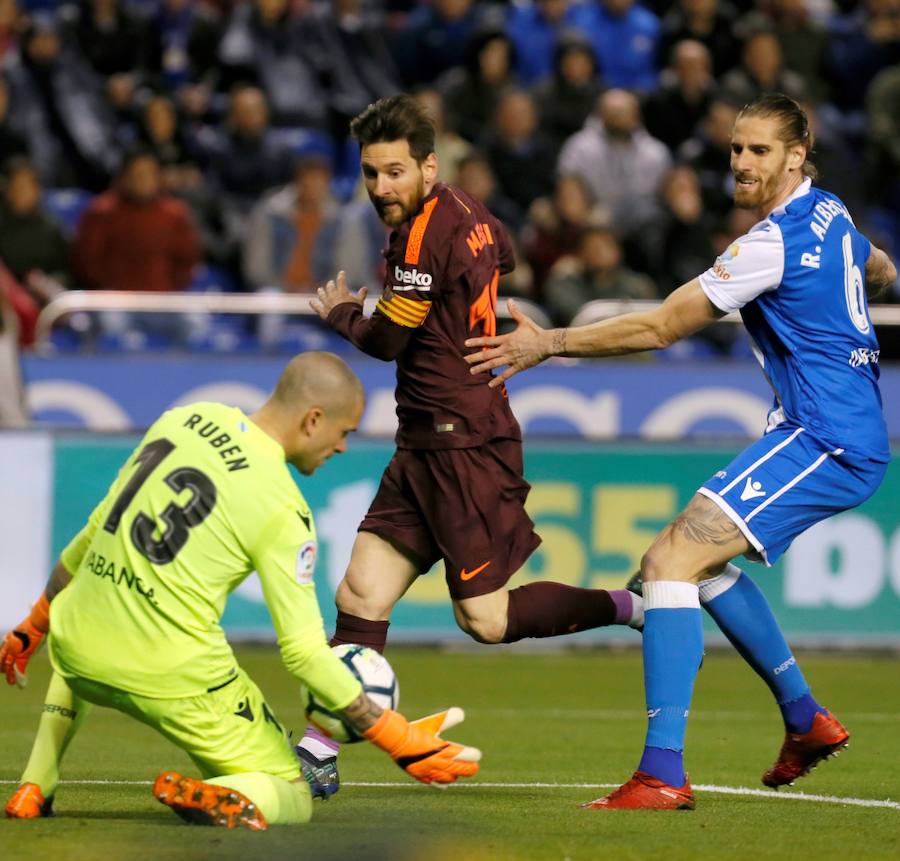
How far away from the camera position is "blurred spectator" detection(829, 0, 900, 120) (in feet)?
56.3

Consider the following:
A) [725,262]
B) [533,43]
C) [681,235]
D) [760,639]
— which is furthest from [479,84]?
[725,262]

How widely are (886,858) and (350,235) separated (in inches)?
373

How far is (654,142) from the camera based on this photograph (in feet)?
52.4

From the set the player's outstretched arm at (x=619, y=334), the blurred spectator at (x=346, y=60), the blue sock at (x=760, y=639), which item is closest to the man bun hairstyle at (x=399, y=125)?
the player's outstretched arm at (x=619, y=334)

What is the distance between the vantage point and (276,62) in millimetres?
16328

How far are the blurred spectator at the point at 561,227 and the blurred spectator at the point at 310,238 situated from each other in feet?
→ 3.87

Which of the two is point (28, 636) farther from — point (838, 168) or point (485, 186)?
point (838, 168)

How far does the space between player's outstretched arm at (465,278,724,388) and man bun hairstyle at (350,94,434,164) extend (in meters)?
0.79

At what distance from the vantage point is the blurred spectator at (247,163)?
1546 centimetres

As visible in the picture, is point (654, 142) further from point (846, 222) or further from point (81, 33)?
point (846, 222)

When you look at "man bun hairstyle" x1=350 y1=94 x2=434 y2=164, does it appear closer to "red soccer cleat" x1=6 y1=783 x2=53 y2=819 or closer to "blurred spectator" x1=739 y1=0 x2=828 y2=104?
"red soccer cleat" x1=6 y1=783 x2=53 y2=819

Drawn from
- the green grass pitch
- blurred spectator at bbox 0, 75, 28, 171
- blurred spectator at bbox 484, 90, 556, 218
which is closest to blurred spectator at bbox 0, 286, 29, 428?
the green grass pitch

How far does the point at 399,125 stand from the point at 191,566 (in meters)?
1.99

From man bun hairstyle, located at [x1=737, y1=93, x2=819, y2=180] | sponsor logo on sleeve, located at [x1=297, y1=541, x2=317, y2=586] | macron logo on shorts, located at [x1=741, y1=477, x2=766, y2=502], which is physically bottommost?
sponsor logo on sleeve, located at [x1=297, y1=541, x2=317, y2=586]
